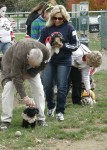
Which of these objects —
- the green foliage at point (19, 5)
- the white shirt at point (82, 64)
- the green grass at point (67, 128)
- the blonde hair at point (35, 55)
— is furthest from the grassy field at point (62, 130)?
the green foliage at point (19, 5)

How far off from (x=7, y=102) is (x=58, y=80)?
1.01 meters

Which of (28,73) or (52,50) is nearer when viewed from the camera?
(28,73)

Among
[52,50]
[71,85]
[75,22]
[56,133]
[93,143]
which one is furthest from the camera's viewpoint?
[75,22]

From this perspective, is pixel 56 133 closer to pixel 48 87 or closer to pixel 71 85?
pixel 48 87

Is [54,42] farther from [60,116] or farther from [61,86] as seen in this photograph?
[60,116]

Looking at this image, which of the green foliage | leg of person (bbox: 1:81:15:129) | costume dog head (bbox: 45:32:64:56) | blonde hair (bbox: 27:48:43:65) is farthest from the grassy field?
the green foliage

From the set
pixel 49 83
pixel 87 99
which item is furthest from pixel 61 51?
pixel 87 99

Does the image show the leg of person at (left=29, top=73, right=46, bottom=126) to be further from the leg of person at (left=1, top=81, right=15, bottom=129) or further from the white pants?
the leg of person at (left=1, top=81, right=15, bottom=129)

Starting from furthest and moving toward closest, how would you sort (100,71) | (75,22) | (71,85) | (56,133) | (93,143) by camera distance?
(75,22) → (100,71) → (71,85) → (56,133) → (93,143)

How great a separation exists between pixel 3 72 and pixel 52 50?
93cm

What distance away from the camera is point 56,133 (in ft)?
23.5

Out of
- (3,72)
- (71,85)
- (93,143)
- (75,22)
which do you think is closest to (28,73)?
(3,72)

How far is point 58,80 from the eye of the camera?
8.04 m

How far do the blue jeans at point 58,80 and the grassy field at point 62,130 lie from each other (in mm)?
304
